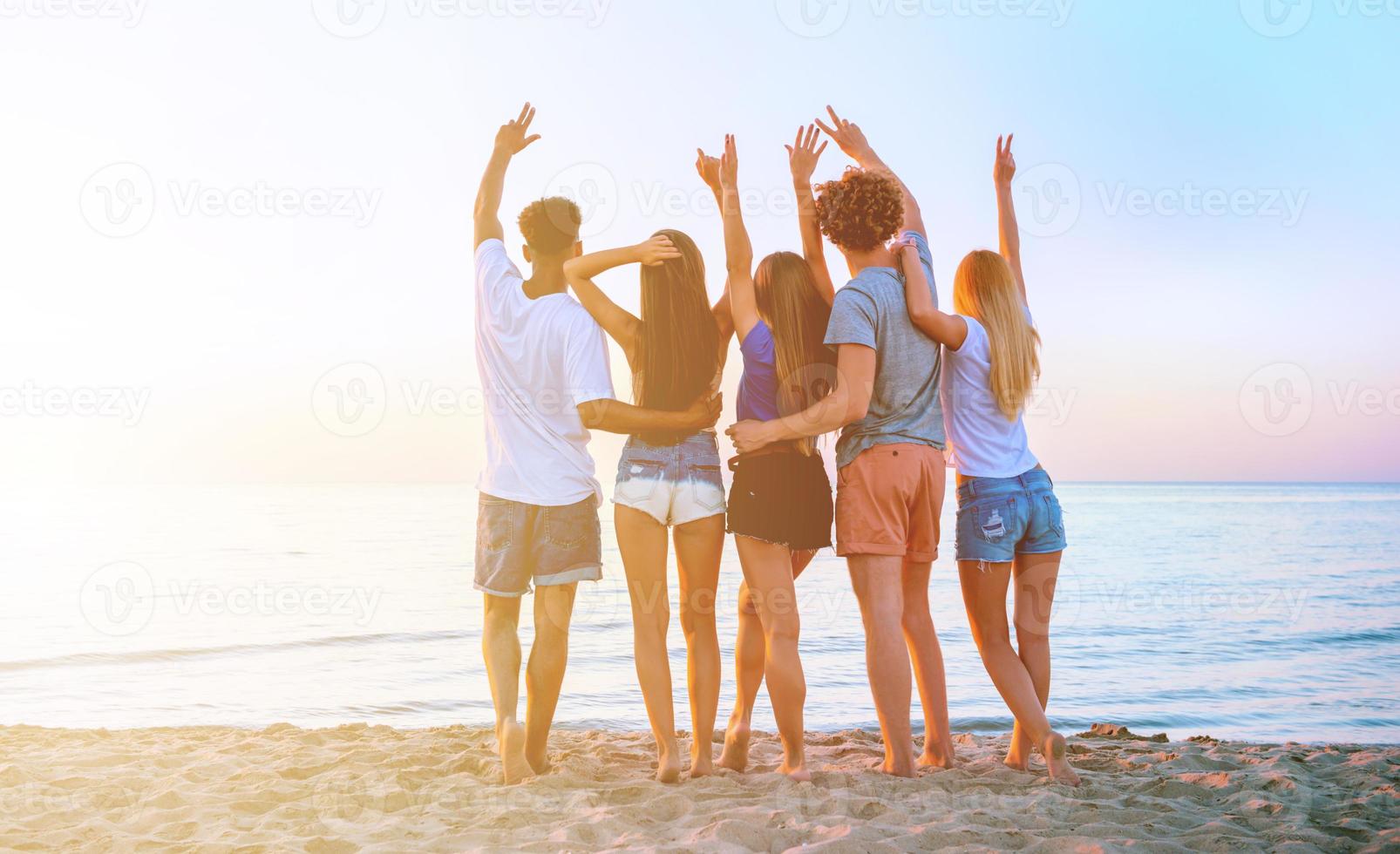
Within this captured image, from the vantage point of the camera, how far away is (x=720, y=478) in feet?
12.3

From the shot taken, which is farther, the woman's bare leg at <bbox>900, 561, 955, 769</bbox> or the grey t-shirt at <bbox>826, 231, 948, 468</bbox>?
the woman's bare leg at <bbox>900, 561, 955, 769</bbox>

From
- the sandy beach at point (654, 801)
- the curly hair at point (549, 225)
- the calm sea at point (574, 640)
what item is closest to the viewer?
the sandy beach at point (654, 801)

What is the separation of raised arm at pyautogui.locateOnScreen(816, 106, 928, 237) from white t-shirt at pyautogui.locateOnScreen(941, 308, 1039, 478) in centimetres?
51

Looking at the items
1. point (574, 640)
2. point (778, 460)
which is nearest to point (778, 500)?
point (778, 460)

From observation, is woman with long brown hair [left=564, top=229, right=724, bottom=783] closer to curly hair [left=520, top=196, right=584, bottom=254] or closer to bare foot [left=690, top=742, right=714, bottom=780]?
bare foot [left=690, top=742, right=714, bottom=780]

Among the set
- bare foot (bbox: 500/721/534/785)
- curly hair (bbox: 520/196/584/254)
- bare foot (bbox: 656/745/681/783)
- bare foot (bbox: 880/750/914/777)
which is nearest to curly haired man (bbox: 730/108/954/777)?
bare foot (bbox: 880/750/914/777)

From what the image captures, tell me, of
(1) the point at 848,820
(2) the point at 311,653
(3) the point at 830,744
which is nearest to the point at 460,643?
(2) the point at 311,653

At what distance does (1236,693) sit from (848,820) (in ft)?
18.5

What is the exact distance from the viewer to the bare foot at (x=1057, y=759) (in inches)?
148

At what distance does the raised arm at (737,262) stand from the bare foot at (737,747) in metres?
1.59

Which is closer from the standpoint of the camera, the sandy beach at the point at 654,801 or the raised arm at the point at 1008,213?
the sandy beach at the point at 654,801

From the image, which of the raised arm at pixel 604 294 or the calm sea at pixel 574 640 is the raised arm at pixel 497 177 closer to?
the raised arm at pixel 604 294

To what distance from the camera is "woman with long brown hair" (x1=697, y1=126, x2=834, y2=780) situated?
364 centimetres

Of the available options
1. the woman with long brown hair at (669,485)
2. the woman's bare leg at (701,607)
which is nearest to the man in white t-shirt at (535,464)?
the woman with long brown hair at (669,485)
